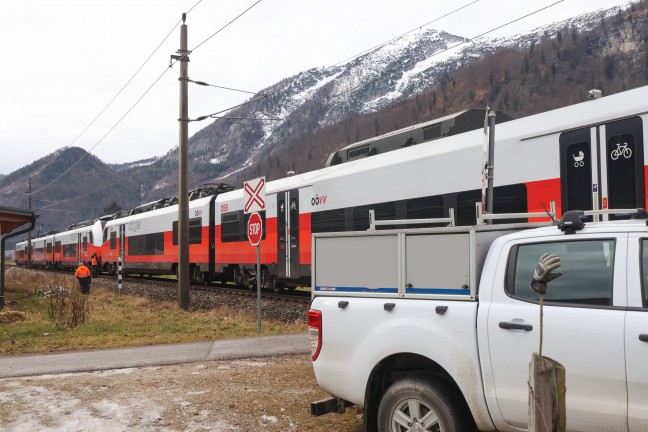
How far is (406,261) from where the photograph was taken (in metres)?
4.89

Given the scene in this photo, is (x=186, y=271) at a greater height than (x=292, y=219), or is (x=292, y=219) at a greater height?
(x=292, y=219)

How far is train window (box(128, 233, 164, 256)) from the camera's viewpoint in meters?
31.5

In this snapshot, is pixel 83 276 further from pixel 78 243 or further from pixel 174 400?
pixel 78 243

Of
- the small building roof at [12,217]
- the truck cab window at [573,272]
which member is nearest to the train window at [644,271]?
the truck cab window at [573,272]

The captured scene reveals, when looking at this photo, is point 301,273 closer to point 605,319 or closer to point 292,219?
point 292,219

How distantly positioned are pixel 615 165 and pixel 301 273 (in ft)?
34.6

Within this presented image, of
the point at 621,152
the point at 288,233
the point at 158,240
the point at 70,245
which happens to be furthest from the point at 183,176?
the point at 70,245

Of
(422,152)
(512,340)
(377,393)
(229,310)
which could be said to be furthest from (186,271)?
(512,340)

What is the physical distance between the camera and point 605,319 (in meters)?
3.75

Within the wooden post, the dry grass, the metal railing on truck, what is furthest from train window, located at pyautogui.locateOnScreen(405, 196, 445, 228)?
the wooden post

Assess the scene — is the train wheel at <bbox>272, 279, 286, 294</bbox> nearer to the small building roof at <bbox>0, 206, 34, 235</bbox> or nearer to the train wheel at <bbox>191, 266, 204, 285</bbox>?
the train wheel at <bbox>191, 266, 204, 285</bbox>

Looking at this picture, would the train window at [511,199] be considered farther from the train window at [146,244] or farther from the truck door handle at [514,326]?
the train window at [146,244]

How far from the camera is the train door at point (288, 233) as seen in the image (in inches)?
721

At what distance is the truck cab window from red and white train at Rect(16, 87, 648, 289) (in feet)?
16.7
